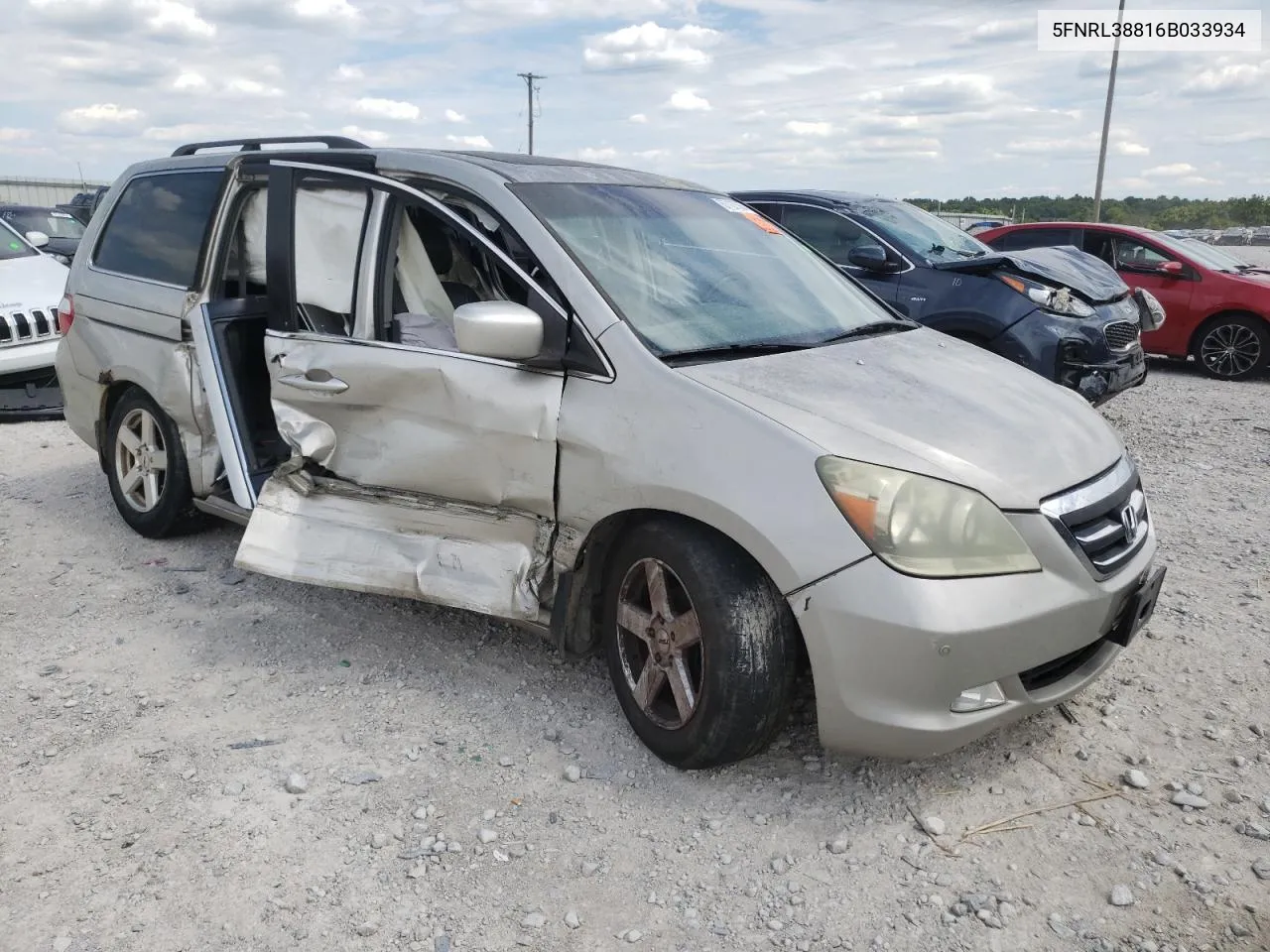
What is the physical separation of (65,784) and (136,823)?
0.36m

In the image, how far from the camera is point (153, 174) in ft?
16.3

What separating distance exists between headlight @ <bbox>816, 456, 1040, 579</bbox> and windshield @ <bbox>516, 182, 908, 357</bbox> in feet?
2.49

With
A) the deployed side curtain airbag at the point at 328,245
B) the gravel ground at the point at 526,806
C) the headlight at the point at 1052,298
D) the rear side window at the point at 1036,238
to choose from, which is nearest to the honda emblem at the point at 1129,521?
the gravel ground at the point at 526,806

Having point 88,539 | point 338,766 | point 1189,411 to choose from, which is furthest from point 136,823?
point 1189,411

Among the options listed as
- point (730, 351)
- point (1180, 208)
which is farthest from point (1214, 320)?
point (1180, 208)

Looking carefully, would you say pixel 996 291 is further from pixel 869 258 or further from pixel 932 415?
pixel 932 415

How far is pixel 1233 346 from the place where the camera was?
1013cm

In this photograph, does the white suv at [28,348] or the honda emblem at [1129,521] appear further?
the white suv at [28,348]

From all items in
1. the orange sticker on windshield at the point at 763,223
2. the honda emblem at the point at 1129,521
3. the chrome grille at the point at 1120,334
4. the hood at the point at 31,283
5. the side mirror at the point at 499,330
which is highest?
the orange sticker on windshield at the point at 763,223

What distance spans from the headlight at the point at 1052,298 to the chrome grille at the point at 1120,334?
0.60 feet

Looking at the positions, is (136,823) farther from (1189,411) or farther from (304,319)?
(1189,411)

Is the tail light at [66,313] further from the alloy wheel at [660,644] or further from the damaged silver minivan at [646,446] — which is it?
the alloy wheel at [660,644]

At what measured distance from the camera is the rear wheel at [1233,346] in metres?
10.0

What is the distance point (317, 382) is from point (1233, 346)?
9732mm
